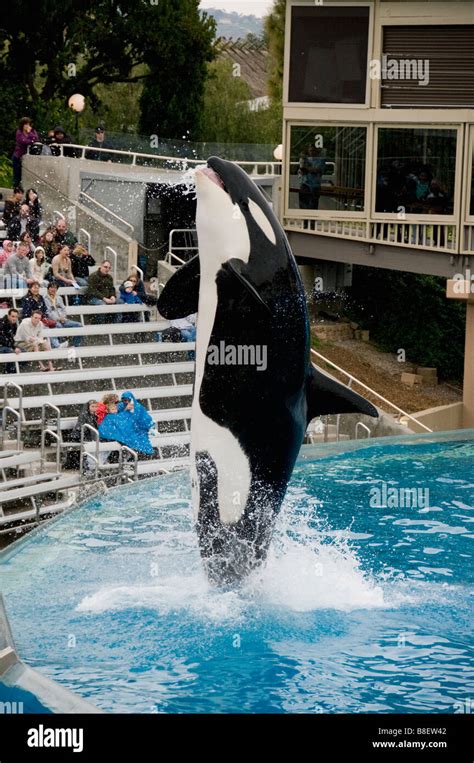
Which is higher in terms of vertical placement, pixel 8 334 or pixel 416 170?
pixel 416 170

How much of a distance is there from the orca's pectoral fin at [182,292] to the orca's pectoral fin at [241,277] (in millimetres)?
382

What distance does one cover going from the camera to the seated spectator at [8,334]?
56.1 ft

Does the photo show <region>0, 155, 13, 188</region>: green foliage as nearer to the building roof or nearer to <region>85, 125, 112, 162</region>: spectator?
<region>85, 125, 112, 162</region>: spectator

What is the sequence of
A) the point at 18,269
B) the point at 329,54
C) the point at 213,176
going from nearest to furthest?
the point at 213,176 < the point at 18,269 < the point at 329,54

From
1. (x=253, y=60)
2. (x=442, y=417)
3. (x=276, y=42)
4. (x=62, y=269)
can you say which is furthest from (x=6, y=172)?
(x=253, y=60)

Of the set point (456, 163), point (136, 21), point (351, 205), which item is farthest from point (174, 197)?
point (136, 21)

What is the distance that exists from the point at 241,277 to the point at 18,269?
9.92 m

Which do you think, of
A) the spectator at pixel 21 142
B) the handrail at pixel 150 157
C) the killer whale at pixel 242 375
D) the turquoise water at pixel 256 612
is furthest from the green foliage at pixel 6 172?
the killer whale at pixel 242 375

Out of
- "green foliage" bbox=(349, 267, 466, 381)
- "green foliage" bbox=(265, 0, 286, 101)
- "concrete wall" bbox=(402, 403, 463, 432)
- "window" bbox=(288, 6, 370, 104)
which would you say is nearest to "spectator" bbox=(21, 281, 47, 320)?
"concrete wall" bbox=(402, 403, 463, 432)

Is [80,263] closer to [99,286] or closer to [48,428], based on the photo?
[99,286]

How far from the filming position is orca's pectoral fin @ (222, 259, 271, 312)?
923cm

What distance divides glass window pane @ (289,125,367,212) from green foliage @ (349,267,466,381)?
3146mm

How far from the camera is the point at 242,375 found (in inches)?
378
